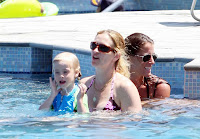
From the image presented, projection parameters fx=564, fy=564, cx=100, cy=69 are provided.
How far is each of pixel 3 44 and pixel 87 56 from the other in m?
1.81

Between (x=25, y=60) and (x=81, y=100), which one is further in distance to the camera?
(x=25, y=60)

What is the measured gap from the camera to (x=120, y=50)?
5.04 meters

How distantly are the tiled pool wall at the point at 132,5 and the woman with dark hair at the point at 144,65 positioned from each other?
38.4ft

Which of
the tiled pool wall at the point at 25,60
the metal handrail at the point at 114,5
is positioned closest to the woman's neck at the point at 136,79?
the tiled pool wall at the point at 25,60

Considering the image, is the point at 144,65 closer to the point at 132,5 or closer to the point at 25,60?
the point at 25,60

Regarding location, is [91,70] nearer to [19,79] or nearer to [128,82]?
[19,79]

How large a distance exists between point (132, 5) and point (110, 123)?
13.4m

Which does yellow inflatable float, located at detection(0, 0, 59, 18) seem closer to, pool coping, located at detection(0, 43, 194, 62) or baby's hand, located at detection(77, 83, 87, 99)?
pool coping, located at detection(0, 43, 194, 62)

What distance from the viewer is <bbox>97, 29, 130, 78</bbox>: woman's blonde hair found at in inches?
197

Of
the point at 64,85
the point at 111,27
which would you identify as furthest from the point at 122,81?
the point at 111,27

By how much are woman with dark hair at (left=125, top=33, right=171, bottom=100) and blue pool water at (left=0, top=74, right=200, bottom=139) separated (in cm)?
14

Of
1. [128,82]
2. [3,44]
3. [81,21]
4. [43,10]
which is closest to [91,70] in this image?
[3,44]

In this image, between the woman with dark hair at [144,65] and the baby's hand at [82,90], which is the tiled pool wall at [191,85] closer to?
the woman with dark hair at [144,65]

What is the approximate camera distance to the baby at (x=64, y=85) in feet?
16.5
